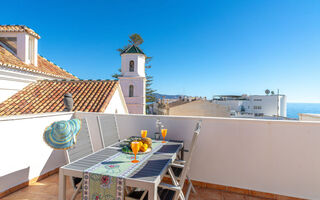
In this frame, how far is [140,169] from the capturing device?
1.76 meters

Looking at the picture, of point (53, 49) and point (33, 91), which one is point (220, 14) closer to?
point (33, 91)

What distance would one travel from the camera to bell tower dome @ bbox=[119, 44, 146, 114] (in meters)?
19.3

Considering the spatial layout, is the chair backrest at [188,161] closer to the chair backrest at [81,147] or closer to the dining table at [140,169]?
the dining table at [140,169]

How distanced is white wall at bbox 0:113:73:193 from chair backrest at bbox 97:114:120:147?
145 cm

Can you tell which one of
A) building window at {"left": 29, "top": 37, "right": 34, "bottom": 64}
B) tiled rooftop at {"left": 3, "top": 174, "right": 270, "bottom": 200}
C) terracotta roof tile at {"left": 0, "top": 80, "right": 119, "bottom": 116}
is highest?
building window at {"left": 29, "top": 37, "right": 34, "bottom": 64}

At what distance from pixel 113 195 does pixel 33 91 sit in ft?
27.3

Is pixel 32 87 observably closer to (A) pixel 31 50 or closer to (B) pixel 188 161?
(A) pixel 31 50

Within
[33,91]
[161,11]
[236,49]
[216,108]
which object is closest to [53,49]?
[161,11]

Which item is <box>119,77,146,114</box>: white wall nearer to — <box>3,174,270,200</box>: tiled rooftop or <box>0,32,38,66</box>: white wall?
<box>0,32,38,66</box>: white wall

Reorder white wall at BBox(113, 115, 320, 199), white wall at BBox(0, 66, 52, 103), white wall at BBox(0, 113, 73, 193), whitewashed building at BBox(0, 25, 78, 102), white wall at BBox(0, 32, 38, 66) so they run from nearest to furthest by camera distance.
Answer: white wall at BBox(113, 115, 320, 199) → white wall at BBox(0, 113, 73, 193) → white wall at BBox(0, 66, 52, 103) → whitewashed building at BBox(0, 25, 78, 102) → white wall at BBox(0, 32, 38, 66)

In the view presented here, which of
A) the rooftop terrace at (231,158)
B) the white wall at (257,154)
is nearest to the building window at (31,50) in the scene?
the rooftop terrace at (231,158)

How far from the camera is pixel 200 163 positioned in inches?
125

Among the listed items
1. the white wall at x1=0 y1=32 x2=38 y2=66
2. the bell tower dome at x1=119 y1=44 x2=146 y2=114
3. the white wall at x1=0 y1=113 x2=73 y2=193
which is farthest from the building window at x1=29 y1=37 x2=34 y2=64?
the bell tower dome at x1=119 y1=44 x2=146 y2=114

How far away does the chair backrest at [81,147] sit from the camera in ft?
6.88
